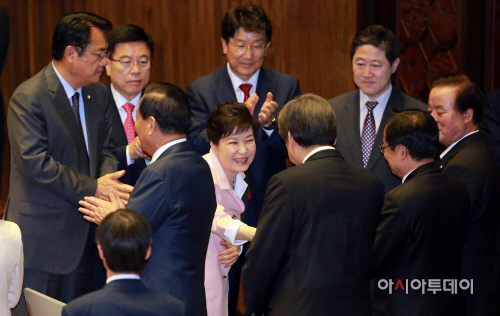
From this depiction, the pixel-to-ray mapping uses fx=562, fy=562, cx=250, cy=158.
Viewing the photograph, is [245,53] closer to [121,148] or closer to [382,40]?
[382,40]

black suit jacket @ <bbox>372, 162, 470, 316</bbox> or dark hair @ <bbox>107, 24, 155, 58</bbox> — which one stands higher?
dark hair @ <bbox>107, 24, 155, 58</bbox>

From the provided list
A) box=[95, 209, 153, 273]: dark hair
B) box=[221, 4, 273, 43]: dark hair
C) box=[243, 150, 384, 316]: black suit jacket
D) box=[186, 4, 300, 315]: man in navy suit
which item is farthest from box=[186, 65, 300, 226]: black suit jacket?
box=[95, 209, 153, 273]: dark hair

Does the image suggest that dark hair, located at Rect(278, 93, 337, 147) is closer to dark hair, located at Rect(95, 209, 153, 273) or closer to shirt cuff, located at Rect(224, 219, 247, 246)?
shirt cuff, located at Rect(224, 219, 247, 246)

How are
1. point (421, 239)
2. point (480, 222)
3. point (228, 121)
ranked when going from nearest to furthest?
point (421, 239) → point (480, 222) → point (228, 121)

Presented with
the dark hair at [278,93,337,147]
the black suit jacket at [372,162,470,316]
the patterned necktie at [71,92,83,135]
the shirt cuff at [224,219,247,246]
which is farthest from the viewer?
the patterned necktie at [71,92,83,135]

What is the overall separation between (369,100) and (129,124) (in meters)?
1.60

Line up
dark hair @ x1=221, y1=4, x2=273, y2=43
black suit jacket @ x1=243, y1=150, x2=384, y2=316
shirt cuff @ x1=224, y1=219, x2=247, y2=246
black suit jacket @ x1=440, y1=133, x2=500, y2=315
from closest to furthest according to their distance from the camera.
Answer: black suit jacket @ x1=243, y1=150, x2=384, y2=316 → shirt cuff @ x1=224, y1=219, x2=247, y2=246 → black suit jacket @ x1=440, y1=133, x2=500, y2=315 → dark hair @ x1=221, y1=4, x2=273, y2=43

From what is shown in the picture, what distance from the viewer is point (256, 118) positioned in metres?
3.76

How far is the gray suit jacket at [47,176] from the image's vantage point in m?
2.94

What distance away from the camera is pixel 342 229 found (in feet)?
7.63

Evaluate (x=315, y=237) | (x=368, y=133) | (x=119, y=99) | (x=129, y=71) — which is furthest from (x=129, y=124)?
(x=315, y=237)

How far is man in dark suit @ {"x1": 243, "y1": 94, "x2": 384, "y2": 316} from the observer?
230 cm

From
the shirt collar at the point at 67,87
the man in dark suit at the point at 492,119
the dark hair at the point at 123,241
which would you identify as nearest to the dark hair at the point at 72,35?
the shirt collar at the point at 67,87

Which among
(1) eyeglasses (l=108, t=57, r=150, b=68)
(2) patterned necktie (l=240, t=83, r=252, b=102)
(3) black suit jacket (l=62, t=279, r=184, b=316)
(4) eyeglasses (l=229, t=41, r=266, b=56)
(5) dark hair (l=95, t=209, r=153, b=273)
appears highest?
(4) eyeglasses (l=229, t=41, r=266, b=56)
